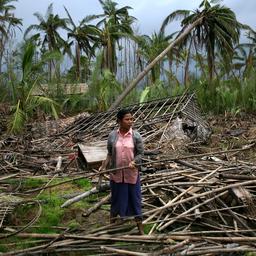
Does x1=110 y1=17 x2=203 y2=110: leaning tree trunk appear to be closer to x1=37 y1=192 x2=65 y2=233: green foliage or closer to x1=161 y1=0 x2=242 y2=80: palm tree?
x1=161 y1=0 x2=242 y2=80: palm tree

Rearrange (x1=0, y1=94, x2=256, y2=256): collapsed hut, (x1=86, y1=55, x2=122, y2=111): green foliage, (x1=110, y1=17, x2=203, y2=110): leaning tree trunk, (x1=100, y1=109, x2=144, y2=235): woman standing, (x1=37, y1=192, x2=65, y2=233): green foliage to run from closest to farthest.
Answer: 1. (x1=0, y1=94, x2=256, y2=256): collapsed hut
2. (x1=100, y1=109, x2=144, y2=235): woman standing
3. (x1=37, y1=192, x2=65, y2=233): green foliage
4. (x1=86, y1=55, x2=122, y2=111): green foliage
5. (x1=110, y1=17, x2=203, y2=110): leaning tree trunk

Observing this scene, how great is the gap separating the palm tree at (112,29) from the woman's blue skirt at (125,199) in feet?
70.3

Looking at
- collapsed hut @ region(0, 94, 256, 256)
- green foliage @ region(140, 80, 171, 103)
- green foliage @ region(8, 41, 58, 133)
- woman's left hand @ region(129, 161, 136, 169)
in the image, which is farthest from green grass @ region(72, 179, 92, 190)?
green foliage @ region(140, 80, 171, 103)

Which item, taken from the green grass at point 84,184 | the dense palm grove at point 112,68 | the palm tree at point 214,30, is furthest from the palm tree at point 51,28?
the green grass at point 84,184

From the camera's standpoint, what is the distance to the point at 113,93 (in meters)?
19.9

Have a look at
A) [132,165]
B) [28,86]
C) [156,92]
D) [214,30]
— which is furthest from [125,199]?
[214,30]

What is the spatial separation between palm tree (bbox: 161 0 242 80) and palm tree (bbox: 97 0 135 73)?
13.4 feet

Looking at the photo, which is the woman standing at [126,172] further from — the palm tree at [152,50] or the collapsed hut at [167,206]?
the palm tree at [152,50]

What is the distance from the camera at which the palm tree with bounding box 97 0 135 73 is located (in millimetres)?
29625

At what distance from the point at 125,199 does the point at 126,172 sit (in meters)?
0.32

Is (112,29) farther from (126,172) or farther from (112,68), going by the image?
(126,172)

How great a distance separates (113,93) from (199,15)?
7485 mm

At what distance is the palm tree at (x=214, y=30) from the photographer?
77.5 ft

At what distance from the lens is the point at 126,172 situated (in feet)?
17.7
